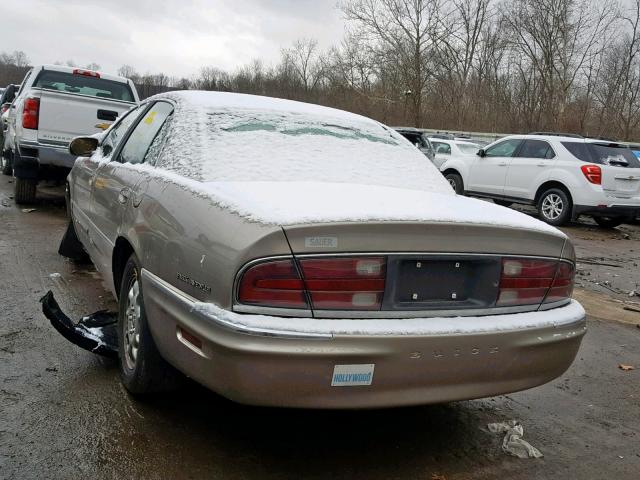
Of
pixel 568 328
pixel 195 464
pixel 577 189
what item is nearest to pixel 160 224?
pixel 195 464

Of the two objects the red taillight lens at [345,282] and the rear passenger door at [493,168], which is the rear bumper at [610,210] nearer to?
the rear passenger door at [493,168]

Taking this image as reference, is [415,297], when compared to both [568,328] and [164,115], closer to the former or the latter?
[568,328]

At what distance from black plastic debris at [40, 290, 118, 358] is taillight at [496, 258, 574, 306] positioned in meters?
2.17

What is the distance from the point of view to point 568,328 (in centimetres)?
278

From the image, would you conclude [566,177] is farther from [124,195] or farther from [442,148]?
[124,195]

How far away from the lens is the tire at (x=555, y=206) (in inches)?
450

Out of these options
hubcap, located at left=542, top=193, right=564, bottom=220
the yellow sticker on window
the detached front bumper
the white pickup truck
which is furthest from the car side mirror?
hubcap, located at left=542, top=193, right=564, bottom=220

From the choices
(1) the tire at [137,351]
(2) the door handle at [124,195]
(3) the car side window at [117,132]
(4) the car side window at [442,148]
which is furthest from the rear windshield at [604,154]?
(1) the tire at [137,351]

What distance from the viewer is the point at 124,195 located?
11.5 feet

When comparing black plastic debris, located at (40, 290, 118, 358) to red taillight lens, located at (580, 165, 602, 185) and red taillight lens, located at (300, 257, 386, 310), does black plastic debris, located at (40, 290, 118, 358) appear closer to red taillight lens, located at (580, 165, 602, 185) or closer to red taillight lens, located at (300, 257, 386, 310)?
red taillight lens, located at (300, 257, 386, 310)

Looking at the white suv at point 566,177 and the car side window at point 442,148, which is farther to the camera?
the car side window at point 442,148

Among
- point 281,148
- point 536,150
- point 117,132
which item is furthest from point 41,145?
point 536,150

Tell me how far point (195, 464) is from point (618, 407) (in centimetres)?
246

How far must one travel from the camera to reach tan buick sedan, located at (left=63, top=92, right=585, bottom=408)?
2258 millimetres
